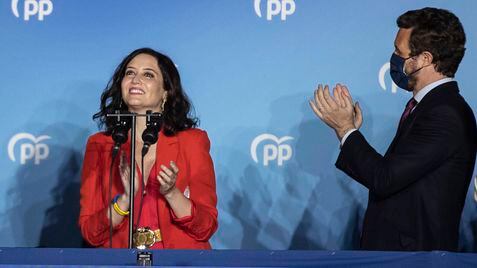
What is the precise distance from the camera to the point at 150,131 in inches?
130

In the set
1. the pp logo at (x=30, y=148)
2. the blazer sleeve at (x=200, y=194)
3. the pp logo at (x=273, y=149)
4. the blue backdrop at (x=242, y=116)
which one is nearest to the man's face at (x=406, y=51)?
the blazer sleeve at (x=200, y=194)

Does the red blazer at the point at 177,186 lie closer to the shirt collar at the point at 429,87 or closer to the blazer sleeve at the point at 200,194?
the blazer sleeve at the point at 200,194

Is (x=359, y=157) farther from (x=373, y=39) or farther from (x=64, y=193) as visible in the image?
(x=64, y=193)

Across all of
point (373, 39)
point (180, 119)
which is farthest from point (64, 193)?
point (373, 39)

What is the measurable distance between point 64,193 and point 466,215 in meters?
1.73

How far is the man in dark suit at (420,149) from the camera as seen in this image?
10.8 ft

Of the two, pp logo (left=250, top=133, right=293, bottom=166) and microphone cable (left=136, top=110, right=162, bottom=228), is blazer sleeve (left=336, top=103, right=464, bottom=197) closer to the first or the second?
microphone cable (left=136, top=110, right=162, bottom=228)

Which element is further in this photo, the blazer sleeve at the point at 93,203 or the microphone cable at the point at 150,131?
the blazer sleeve at the point at 93,203

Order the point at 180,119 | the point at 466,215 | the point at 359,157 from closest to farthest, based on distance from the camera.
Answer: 1. the point at 359,157
2. the point at 180,119
3. the point at 466,215

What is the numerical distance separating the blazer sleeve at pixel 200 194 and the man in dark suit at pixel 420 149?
56cm

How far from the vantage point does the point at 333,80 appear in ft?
14.9

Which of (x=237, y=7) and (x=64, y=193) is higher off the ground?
(x=237, y=7)

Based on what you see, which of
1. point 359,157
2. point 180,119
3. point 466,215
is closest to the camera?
point 359,157

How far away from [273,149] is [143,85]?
2.95ft
